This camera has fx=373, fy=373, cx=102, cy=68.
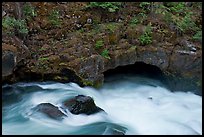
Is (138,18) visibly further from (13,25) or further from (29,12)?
(13,25)

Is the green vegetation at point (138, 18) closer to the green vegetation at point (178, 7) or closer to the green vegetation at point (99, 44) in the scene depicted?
the green vegetation at point (178, 7)

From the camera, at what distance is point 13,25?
9.85 meters

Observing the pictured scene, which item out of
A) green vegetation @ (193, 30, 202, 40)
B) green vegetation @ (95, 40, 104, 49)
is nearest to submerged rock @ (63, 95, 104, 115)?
green vegetation @ (95, 40, 104, 49)

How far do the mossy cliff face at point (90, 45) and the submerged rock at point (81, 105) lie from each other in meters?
1.31

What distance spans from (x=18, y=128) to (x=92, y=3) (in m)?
4.79

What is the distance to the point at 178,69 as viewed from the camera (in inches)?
404

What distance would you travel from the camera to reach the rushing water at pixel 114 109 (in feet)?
25.6

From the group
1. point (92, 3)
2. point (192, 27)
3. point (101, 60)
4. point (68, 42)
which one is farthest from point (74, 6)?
point (192, 27)

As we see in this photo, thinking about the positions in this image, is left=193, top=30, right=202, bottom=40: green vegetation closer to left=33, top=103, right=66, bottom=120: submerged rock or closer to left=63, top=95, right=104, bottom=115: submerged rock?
left=63, top=95, right=104, bottom=115: submerged rock

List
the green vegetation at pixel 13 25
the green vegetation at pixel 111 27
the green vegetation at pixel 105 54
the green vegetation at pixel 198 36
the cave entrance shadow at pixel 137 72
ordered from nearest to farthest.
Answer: the green vegetation at pixel 13 25
the green vegetation at pixel 105 54
the green vegetation at pixel 111 27
the green vegetation at pixel 198 36
the cave entrance shadow at pixel 137 72

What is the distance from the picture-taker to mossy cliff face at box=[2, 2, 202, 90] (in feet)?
30.9

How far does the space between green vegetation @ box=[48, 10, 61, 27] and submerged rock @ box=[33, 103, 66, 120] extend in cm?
320

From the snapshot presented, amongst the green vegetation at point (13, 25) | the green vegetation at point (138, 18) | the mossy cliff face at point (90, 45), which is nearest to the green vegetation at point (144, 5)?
the mossy cliff face at point (90, 45)

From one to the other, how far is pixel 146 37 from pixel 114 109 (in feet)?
8.07
